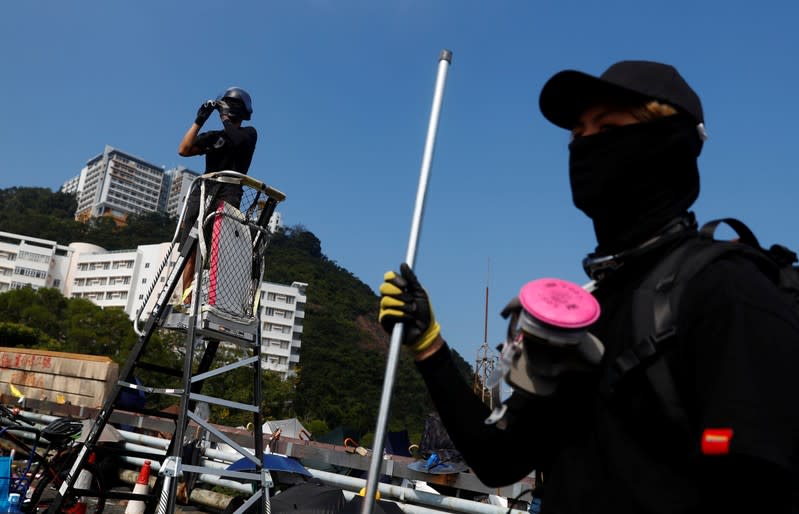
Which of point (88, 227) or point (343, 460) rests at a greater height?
point (88, 227)

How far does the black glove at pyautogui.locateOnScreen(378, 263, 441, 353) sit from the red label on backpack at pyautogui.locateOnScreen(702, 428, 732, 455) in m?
0.98

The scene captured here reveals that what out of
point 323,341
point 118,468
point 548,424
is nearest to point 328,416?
point 323,341

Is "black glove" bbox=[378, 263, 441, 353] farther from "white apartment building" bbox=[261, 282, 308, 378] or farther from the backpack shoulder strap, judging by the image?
"white apartment building" bbox=[261, 282, 308, 378]

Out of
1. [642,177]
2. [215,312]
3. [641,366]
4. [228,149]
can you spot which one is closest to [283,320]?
[228,149]

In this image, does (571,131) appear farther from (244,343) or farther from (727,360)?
(244,343)

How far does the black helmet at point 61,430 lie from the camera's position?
6.76m

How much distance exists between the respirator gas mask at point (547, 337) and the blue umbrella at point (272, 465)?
4.24m

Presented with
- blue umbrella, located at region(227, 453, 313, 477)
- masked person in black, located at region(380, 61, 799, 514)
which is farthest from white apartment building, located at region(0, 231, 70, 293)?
masked person in black, located at region(380, 61, 799, 514)

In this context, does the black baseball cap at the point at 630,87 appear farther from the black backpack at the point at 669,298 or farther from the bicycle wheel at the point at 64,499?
the bicycle wheel at the point at 64,499

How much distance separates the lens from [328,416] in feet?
313

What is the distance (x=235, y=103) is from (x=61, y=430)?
12.7 ft

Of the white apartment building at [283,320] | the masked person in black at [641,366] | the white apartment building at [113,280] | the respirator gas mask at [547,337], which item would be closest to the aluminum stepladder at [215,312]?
the masked person in black at [641,366]

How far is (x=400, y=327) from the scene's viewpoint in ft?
6.88

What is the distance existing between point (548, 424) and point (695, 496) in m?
0.58
